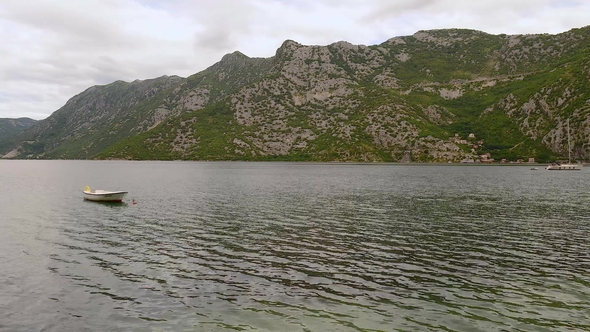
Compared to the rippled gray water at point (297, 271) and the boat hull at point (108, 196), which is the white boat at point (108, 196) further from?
the rippled gray water at point (297, 271)

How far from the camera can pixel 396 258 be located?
35719 millimetres

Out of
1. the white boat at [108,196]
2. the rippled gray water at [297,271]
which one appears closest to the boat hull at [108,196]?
the white boat at [108,196]

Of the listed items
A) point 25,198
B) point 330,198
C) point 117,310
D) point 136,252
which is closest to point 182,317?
point 117,310

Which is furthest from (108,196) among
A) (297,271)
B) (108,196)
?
(297,271)

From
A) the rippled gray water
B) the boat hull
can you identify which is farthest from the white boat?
the rippled gray water

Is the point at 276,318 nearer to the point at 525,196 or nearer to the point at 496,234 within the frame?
the point at 496,234

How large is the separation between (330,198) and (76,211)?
166 feet

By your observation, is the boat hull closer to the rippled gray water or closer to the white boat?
the white boat

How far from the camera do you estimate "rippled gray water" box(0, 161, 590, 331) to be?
21953 mm

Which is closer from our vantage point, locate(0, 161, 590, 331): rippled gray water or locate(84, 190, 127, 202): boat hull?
locate(0, 161, 590, 331): rippled gray water

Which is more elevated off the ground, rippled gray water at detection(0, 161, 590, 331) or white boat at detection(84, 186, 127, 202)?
white boat at detection(84, 186, 127, 202)

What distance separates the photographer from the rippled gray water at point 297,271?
21953 mm

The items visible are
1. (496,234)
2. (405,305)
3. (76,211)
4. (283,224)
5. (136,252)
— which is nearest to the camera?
(405,305)

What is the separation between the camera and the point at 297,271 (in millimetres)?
31688
